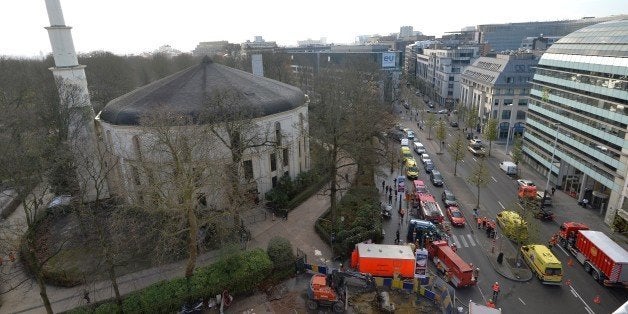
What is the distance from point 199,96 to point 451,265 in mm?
28833

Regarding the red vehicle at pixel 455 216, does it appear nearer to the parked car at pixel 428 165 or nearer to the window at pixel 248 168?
the parked car at pixel 428 165

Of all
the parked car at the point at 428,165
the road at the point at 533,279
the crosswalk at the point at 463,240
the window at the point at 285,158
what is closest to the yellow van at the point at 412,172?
the road at the point at 533,279

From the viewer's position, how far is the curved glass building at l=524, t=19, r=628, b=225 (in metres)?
37.2

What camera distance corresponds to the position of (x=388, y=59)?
116 m

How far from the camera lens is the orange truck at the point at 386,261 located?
27969 millimetres

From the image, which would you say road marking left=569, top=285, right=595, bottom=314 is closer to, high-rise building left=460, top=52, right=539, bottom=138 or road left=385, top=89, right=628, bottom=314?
road left=385, top=89, right=628, bottom=314

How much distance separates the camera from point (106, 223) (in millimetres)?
29250

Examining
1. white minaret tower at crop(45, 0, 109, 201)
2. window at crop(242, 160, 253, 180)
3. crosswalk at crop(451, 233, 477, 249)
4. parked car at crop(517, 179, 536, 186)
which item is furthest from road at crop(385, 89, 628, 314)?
white minaret tower at crop(45, 0, 109, 201)

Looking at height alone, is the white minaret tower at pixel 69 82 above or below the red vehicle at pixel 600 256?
above

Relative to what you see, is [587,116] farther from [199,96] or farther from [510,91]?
[199,96]

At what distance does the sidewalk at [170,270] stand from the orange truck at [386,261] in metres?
3.89

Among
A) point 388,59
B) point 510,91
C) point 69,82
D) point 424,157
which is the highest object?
point 69,82

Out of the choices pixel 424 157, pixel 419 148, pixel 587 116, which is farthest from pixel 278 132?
pixel 587 116

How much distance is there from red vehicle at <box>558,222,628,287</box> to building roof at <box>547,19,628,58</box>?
63.2 ft
